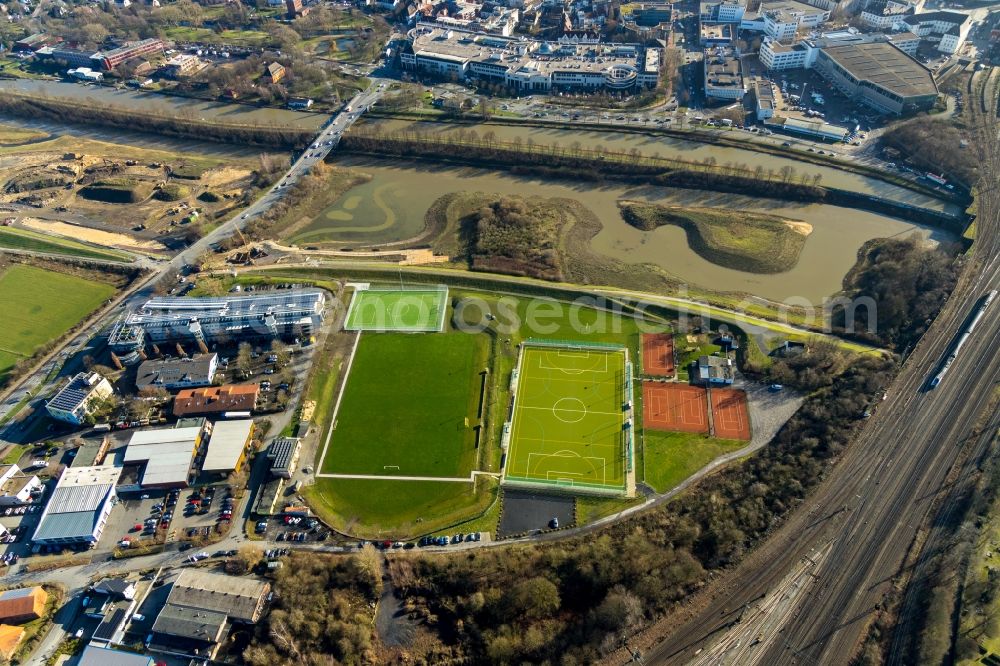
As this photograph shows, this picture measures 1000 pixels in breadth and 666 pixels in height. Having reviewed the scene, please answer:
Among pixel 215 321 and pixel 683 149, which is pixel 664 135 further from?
pixel 215 321

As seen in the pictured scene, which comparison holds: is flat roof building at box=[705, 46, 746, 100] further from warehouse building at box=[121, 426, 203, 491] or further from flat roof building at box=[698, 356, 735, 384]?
warehouse building at box=[121, 426, 203, 491]

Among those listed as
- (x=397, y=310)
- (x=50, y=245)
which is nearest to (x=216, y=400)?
(x=397, y=310)

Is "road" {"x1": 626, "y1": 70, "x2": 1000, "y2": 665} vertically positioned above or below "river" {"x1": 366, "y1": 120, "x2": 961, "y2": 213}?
below

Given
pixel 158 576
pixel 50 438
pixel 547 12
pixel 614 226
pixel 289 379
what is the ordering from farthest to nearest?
1. pixel 547 12
2. pixel 614 226
3. pixel 289 379
4. pixel 50 438
5. pixel 158 576

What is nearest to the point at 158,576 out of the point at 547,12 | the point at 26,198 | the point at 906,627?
the point at 906,627

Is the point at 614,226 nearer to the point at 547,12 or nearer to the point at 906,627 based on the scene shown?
the point at 906,627

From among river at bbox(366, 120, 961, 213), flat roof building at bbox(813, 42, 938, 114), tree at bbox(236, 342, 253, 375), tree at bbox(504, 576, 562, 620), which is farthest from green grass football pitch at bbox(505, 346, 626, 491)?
flat roof building at bbox(813, 42, 938, 114)

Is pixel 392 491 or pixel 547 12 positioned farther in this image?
pixel 547 12
